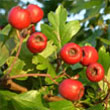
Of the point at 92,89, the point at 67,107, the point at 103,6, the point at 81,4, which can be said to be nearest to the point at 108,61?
the point at 92,89

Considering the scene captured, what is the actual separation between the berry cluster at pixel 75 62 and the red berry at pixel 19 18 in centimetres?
14

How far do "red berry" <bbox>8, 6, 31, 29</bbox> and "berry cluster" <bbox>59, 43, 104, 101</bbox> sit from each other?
0.46 feet

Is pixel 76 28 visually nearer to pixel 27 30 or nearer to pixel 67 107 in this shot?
Result: pixel 27 30

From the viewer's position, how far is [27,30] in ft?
3.00

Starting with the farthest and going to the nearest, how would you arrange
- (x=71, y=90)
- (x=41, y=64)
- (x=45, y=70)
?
(x=45, y=70)
(x=41, y=64)
(x=71, y=90)

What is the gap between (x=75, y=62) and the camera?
86 centimetres

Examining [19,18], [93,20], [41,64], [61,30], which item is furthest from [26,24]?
[93,20]

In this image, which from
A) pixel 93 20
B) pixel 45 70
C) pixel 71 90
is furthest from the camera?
pixel 93 20

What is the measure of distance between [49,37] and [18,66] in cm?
19

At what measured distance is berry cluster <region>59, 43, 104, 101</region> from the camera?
32.1 inches

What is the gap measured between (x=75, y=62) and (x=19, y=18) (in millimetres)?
220

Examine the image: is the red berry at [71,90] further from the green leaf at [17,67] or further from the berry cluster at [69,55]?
the green leaf at [17,67]

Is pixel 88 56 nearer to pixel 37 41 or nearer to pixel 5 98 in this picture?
pixel 37 41

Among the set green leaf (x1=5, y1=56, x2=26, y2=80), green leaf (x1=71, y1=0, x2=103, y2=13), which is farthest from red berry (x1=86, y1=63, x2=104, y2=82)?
green leaf (x1=71, y1=0, x2=103, y2=13)
